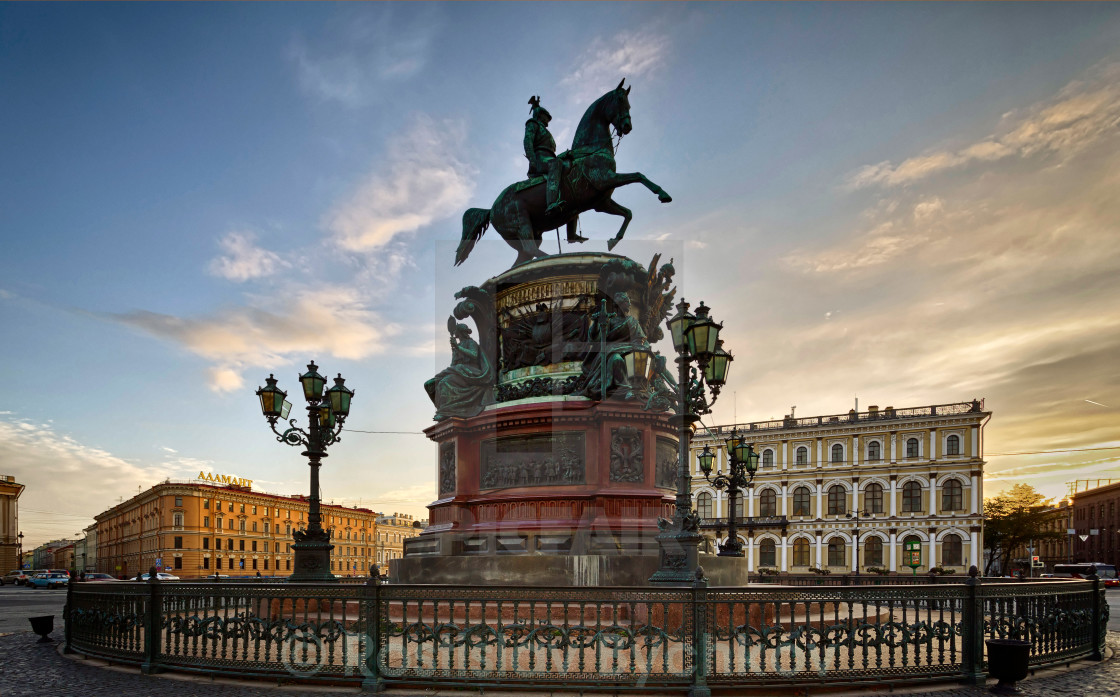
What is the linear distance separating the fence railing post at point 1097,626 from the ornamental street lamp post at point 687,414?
552 cm

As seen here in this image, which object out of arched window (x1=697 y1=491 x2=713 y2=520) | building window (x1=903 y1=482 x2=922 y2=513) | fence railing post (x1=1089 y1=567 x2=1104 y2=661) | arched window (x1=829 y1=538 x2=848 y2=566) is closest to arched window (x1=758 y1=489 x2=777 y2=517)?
arched window (x1=697 y1=491 x2=713 y2=520)

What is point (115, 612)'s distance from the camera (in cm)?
921

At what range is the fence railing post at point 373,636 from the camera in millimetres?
7246

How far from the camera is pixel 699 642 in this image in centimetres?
693

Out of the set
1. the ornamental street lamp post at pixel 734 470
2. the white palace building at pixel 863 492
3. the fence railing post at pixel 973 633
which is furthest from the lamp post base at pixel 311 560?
the white palace building at pixel 863 492

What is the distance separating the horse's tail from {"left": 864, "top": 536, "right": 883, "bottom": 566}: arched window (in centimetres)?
5566

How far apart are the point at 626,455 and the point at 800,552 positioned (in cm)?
5815

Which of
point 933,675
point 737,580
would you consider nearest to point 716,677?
point 933,675

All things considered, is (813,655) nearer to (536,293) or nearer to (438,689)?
(438,689)

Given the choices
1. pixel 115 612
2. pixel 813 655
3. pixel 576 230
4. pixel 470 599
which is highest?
pixel 576 230

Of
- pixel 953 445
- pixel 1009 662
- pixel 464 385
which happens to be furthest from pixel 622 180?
pixel 953 445

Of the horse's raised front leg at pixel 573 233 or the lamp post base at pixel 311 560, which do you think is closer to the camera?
the lamp post base at pixel 311 560

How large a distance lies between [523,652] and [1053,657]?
6.45 metres

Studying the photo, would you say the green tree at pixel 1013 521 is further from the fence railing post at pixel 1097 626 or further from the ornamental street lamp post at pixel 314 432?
the ornamental street lamp post at pixel 314 432
